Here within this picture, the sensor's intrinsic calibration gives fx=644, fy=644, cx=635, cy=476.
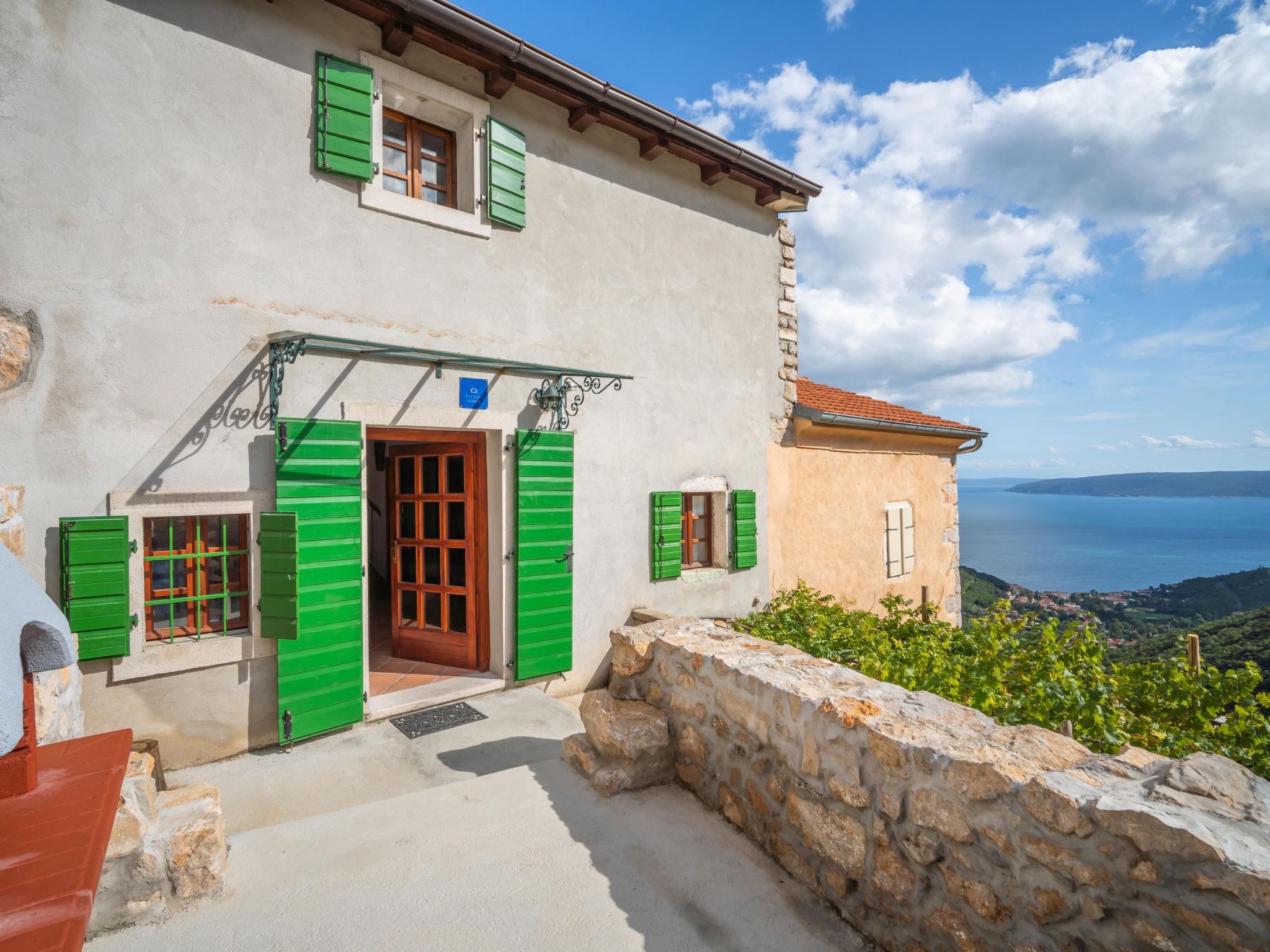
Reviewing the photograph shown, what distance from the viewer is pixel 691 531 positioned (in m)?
7.58

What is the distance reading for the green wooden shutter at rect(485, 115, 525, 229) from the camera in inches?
220

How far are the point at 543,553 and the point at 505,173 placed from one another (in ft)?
11.2

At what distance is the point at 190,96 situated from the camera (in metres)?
4.32

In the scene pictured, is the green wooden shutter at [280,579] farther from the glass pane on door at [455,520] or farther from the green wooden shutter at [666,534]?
the green wooden shutter at [666,534]

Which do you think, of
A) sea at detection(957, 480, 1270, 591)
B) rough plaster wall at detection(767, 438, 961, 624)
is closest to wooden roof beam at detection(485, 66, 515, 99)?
rough plaster wall at detection(767, 438, 961, 624)

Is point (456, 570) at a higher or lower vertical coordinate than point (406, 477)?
lower

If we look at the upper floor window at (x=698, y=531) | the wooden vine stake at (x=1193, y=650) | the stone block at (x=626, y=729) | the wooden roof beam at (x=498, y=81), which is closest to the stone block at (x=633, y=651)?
the stone block at (x=626, y=729)

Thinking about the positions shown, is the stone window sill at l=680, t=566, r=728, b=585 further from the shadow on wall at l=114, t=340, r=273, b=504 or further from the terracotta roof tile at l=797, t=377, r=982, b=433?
the shadow on wall at l=114, t=340, r=273, b=504

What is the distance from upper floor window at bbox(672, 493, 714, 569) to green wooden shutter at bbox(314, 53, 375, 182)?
4589mm

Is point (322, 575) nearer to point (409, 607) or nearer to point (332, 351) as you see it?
point (332, 351)

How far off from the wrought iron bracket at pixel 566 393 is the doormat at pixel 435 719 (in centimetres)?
258

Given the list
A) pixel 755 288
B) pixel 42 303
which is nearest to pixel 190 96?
pixel 42 303

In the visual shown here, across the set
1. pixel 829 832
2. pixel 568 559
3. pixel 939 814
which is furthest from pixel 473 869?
Result: pixel 568 559

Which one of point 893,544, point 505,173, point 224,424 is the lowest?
point 893,544
